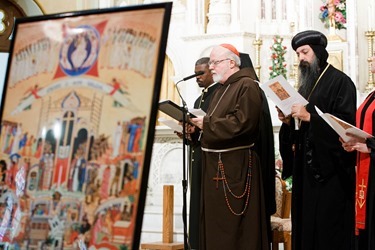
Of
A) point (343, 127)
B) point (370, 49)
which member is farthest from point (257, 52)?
point (343, 127)

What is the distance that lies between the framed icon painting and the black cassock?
2.82 m

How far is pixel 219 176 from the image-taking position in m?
5.29

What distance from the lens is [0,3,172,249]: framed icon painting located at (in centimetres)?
234

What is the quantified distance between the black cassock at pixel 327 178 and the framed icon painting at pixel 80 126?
9.27 feet

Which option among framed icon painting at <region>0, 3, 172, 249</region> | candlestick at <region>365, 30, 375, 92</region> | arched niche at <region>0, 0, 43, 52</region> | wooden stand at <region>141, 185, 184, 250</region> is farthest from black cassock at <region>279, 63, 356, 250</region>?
arched niche at <region>0, 0, 43, 52</region>

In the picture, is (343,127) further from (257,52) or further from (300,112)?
(257,52)

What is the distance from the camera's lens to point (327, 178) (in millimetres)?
5125

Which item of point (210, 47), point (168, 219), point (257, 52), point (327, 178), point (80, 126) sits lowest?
point (168, 219)

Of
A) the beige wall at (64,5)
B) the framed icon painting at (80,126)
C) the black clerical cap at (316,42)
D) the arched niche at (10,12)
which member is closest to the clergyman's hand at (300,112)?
the black clerical cap at (316,42)

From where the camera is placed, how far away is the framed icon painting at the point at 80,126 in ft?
7.67

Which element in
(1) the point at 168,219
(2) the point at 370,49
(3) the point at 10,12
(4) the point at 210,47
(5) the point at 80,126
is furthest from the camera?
(3) the point at 10,12

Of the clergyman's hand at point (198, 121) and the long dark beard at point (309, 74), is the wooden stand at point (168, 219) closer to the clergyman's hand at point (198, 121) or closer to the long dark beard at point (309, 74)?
→ the clergyman's hand at point (198, 121)

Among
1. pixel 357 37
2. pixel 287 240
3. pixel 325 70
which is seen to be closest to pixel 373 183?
pixel 325 70

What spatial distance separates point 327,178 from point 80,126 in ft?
9.81
